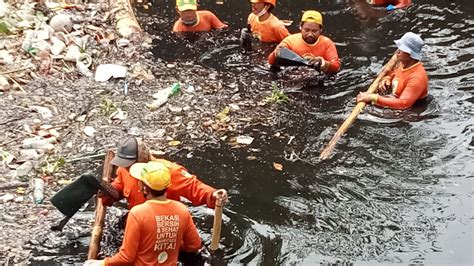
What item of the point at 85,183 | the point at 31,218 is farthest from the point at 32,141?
the point at 85,183

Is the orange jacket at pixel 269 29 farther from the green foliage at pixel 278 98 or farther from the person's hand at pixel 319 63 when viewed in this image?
the green foliage at pixel 278 98

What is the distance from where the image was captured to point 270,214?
22.2 feet

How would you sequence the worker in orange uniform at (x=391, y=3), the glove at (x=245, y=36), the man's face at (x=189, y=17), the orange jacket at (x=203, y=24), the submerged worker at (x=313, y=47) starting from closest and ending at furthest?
the submerged worker at (x=313, y=47)
the glove at (x=245, y=36)
the man's face at (x=189, y=17)
the orange jacket at (x=203, y=24)
the worker in orange uniform at (x=391, y=3)

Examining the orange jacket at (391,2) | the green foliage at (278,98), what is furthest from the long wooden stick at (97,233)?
the orange jacket at (391,2)

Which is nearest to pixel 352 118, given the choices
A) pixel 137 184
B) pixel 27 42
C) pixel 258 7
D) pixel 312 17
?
pixel 312 17

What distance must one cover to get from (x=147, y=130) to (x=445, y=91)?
4.34 metres

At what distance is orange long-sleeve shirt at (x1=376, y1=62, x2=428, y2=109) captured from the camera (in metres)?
8.65

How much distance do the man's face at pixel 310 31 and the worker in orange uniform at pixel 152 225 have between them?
469cm

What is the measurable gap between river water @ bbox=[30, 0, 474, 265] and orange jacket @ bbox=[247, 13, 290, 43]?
0.22 m

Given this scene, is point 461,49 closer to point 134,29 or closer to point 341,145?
point 341,145

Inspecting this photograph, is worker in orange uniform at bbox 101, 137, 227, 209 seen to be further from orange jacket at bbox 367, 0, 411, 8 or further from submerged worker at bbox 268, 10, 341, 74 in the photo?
orange jacket at bbox 367, 0, 411, 8

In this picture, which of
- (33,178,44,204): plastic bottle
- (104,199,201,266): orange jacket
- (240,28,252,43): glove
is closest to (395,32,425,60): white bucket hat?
(240,28,252,43): glove

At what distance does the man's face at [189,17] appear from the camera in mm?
10891

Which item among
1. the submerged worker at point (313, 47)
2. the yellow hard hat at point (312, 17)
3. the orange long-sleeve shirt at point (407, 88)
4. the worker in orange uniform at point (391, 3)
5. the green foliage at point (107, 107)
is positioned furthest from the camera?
the worker in orange uniform at point (391, 3)
